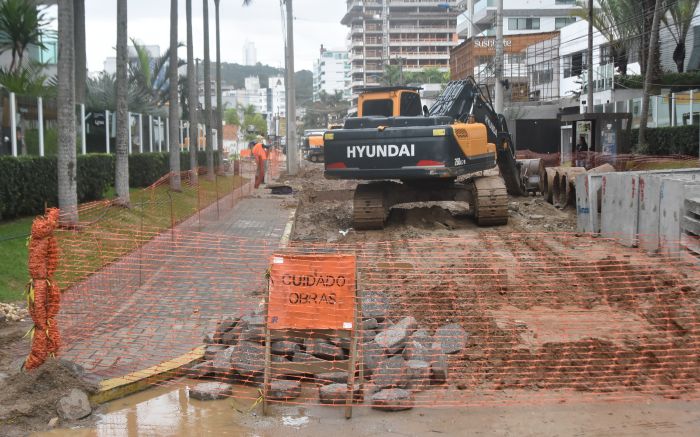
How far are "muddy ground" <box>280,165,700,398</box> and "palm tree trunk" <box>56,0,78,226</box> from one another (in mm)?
5237

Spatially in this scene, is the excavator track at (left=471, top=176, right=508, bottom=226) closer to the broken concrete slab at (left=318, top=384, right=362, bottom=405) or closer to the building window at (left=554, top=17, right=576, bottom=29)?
the broken concrete slab at (left=318, top=384, right=362, bottom=405)

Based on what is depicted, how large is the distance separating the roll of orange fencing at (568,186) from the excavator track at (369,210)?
17.2ft

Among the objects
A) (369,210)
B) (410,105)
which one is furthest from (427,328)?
(410,105)

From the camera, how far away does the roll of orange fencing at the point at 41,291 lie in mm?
6754

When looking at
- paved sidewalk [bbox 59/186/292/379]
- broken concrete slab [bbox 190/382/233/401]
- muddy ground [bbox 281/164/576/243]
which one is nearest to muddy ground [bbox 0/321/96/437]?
paved sidewalk [bbox 59/186/292/379]

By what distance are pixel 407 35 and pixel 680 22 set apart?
99131 millimetres

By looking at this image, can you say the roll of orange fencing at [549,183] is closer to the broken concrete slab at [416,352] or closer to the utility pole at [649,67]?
the utility pole at [649,67]

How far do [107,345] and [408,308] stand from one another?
331 cm

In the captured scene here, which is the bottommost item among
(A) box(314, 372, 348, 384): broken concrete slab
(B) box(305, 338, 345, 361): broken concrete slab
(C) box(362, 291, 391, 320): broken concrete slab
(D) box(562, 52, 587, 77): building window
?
(A) box(314, 372, 348, 384): broken concrete slab

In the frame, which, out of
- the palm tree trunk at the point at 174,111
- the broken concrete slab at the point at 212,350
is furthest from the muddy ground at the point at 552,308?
the palm tree trunk at the point at 174,111

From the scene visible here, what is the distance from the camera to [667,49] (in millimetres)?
44531

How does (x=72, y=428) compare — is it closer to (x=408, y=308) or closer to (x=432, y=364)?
(x=432, y=364)

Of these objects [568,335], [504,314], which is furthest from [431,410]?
[504,314]

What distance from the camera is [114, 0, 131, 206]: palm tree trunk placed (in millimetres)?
19000
